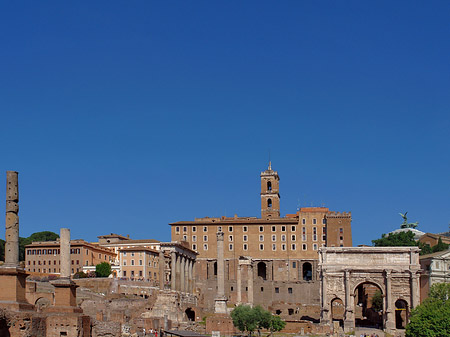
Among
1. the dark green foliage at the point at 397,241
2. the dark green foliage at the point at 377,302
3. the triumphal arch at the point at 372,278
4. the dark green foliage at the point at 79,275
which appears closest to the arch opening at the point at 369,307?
the dark green foliage at the point at 377,302

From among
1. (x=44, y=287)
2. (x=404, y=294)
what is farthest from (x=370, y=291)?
(x=44, y=287)

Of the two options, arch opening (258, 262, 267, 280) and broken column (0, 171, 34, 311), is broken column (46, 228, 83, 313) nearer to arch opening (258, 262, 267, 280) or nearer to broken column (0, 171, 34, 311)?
broken column (0, 171, 34, 311)

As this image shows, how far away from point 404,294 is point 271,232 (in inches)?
→ 1521

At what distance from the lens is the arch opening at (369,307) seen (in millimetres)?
79762

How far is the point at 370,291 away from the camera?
9212 centimetres

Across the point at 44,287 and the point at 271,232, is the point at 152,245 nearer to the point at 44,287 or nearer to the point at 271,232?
the point at 271,232

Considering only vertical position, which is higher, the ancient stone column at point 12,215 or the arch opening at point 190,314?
the ancient stone column at point 12,215

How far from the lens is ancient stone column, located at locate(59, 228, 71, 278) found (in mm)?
35094

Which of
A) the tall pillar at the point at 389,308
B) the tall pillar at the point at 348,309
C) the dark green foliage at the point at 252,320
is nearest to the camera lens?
the dark green foliage at the point at 252,320

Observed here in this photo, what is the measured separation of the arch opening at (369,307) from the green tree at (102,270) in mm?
32018

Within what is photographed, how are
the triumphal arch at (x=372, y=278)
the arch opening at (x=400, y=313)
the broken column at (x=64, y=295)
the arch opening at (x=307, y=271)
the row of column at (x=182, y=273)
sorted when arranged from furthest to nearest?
the arch opening at (x=307, y=271) < the row of column at (x=182, y=273) < the arch opening at (x=400, y=313) < the triumphal arch at (x=372, y=278) < the broken column at (x=64, y=295)

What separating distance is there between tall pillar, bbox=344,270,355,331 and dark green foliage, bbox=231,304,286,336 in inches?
404

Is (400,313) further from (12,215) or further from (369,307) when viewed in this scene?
(12,215)

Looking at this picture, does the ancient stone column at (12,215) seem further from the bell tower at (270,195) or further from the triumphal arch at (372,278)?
the bell tower at (270,195)
